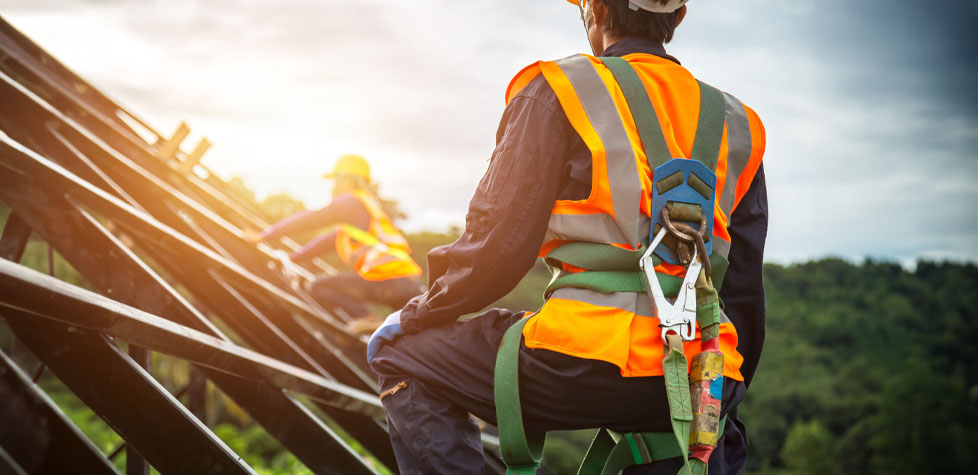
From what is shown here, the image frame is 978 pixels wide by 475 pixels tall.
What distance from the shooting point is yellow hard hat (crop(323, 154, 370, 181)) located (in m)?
6.82

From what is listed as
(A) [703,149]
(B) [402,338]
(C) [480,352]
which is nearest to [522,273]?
(C) [480,352]

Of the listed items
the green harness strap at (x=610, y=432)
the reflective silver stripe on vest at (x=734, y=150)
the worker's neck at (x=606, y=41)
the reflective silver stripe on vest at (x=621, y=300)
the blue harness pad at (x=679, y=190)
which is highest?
the worker's neck at (x=606, y=41)

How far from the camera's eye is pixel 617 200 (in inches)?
68.5

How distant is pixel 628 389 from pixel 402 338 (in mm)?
559

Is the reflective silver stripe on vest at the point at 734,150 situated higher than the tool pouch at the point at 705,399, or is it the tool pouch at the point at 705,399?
the reflective silver stripe on vest at the point at 734,150

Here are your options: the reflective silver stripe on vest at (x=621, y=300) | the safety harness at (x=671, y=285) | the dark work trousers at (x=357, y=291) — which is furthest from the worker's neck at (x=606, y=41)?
the dark work trousers at (x=357, y=291)

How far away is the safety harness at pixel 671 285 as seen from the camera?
1703 mm

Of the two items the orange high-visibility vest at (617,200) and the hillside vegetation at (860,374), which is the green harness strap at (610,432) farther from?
the hillside vegetation at (860,374)

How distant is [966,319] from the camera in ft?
193

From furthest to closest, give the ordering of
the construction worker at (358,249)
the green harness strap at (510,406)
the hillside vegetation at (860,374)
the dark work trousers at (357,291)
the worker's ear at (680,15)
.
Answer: the hillside vegetation at (860,374), the dark work trousers at (357,291), the construction worker at (358,249), the worker's ear at (680,15), the green harness strap at (510,406)

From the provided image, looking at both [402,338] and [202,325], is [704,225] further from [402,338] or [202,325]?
[202,325]

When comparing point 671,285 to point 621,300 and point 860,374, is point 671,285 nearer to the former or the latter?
point 621,300

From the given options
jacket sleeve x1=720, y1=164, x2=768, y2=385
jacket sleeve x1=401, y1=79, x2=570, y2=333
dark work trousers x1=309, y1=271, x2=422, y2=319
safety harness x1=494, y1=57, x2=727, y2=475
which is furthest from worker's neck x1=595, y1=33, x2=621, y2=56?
dark work trousers x1=309, y1=271, x2=422, y2=319

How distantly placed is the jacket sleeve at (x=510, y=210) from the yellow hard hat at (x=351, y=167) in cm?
509
